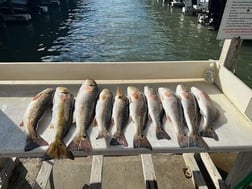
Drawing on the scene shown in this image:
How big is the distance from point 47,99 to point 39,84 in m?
0.64

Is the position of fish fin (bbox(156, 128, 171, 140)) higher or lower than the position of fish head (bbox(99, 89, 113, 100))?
lower

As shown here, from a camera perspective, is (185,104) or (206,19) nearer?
(185,104)

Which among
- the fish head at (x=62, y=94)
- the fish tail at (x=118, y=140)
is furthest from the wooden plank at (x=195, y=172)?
the fish head at (x=62, y=94)

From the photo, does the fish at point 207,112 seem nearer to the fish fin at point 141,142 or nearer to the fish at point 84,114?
the fish fin at point 141,142

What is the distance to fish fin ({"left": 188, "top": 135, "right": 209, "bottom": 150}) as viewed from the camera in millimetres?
2750

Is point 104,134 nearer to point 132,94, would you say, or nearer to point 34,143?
point 34,143

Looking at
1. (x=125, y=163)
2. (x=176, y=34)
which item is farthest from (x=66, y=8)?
(x=125, y=163)

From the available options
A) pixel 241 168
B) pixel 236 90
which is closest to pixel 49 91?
pixel 236 90

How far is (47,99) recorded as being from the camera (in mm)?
3359

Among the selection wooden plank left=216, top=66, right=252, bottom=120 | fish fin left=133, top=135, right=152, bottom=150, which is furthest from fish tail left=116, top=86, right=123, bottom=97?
wooden plank left=216, top=66, right=252, bottom=120

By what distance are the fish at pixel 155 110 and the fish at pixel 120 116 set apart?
255mm

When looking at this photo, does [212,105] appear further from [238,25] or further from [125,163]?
[125,163]

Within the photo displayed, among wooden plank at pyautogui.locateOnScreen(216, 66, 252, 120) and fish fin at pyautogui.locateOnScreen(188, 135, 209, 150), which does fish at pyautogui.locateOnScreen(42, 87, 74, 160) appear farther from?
wooden plank at pyautogui.locateOnScreen(216, 66, 252, 120)

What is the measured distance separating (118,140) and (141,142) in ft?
0.70
